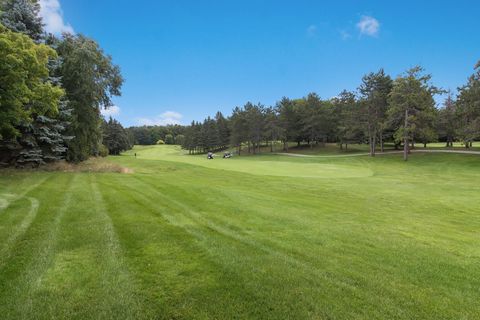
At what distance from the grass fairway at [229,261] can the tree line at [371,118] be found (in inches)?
1273

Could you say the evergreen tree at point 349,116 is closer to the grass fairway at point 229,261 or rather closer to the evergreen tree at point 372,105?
the evergreen tree at point 372,105

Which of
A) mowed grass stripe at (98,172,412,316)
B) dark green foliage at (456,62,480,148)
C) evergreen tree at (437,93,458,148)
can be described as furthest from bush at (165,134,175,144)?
mowed grass stripe at (98,172,412,316)

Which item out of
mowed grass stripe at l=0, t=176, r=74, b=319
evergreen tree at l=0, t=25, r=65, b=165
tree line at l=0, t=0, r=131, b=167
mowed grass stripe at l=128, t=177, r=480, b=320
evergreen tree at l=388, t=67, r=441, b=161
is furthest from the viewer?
evergreen tree at l=388, t=67, r=441, b=161

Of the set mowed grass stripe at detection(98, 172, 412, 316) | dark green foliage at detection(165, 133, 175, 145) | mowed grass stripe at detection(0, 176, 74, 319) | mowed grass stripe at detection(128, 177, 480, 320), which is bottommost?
mowed grass stripe at detection(128, 177, 480, 320)

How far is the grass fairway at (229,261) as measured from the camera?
11.5 ft

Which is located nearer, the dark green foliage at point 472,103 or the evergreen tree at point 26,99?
the evergreen tree at point 26,99

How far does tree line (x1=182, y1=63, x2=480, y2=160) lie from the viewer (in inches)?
1468

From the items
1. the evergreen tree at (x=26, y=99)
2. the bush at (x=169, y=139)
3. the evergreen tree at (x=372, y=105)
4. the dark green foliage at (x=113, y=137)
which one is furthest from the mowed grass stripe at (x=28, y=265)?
the bush at (x=169, y=139)

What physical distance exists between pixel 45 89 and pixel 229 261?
15194 millimetres

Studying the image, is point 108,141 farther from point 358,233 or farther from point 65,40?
point 358,233

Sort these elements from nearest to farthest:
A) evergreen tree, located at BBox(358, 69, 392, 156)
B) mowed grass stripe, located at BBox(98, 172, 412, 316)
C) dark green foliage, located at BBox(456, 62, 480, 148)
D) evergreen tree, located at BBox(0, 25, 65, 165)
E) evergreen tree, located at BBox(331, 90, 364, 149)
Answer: mowed grass stripe, located at BBox(98, 172, 412, 316), evergreen tree, located at BBox(0, 25, 65, 165), dark green foliage, located at BBox(456, 62, 480, 148), evergreen tree, located at BBox(358, 69, 392, 156), evergreen tree, located at BBox(331, 90, 364, 149)

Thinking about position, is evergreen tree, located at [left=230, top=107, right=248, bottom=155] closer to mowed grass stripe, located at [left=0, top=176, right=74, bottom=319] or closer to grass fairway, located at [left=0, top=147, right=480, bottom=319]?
grass fairway, located at [left=0, top=147, right=480, bottom=319]

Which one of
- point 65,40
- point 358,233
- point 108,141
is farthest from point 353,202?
point 108,141

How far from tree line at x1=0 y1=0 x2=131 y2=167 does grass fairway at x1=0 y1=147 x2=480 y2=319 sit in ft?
23.4
